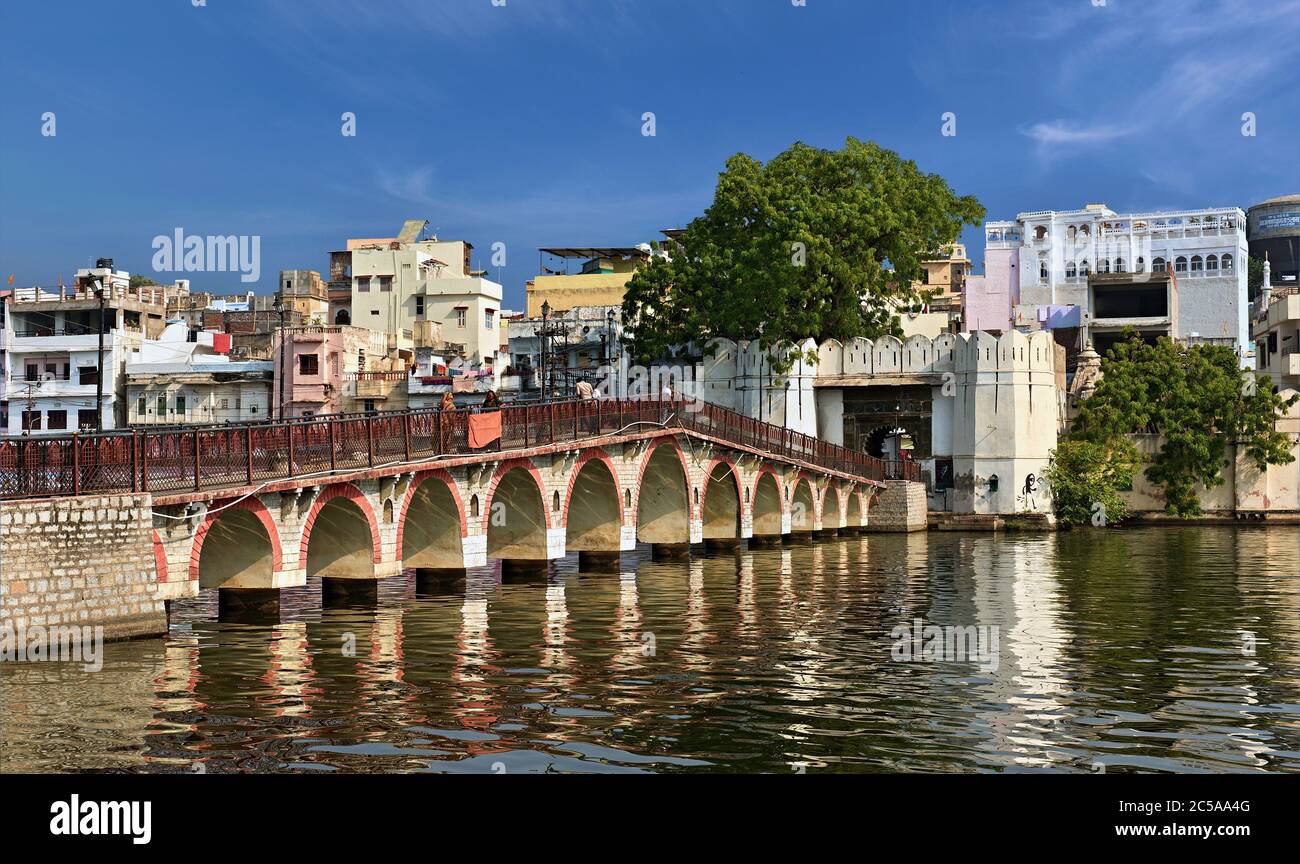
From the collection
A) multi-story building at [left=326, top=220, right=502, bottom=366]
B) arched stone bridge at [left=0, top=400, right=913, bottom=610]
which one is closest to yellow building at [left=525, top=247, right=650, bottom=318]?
multi-story building at [left=326, top=220, right=502, bottom=366]

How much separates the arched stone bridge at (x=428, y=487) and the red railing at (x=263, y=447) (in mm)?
37

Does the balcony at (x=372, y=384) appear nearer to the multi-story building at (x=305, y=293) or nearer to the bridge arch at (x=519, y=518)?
the multi-story building at (x=305, y=293)

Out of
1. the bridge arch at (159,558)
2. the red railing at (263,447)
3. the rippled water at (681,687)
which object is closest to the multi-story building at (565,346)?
the red railing at (263,447)

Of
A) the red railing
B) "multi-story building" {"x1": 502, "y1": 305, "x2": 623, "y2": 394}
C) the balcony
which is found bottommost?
the red railing

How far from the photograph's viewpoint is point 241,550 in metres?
29.2

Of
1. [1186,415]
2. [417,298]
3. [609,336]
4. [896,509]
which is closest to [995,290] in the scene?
[1186,415]

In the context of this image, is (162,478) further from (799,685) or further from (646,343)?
(646,343)

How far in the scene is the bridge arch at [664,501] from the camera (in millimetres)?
50406

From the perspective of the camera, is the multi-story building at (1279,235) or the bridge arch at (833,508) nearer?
the bridge arch at (833,508)

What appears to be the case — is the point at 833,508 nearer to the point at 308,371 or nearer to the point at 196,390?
the point at 308,371

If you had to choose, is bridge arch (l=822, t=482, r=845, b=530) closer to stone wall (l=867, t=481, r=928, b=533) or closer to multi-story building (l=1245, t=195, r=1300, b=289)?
stone wall (l=867, t=481, r=928, b=533)

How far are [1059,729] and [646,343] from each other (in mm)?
51527

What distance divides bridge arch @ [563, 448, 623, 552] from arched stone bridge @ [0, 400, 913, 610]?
4 centimetres

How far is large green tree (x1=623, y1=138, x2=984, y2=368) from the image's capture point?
64.0 meters
